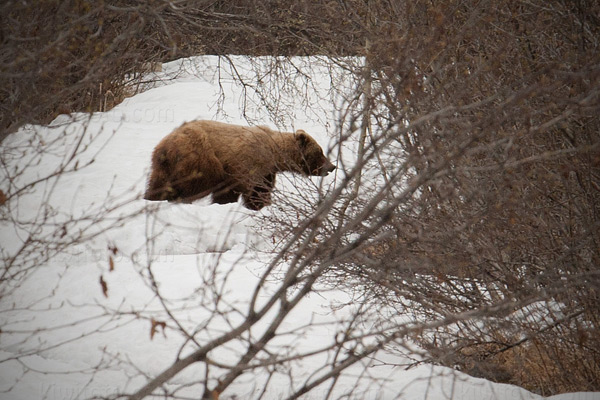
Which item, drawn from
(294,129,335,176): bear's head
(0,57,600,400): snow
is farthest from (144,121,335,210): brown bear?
(0,57,600,400): snow

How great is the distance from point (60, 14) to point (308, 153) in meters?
6.21

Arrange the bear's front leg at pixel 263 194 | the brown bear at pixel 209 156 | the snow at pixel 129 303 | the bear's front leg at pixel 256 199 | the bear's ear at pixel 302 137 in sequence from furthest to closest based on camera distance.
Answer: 1. the bear's ear at pixel 302 137
2. the brown bear at pixel 209 156
3. the bear's front leg at pixel 256 199
4. the bear's front leg at pixel 263 194
5. the snow at pixel 129 303

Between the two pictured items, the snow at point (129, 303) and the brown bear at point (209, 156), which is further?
the brown bear at point (209, 156)

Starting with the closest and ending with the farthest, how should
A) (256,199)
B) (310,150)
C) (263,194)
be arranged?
(256,199) < (263,194) < (310,150)

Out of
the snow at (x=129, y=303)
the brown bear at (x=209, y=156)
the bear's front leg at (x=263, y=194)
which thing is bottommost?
the snow at (x=129, y=303)

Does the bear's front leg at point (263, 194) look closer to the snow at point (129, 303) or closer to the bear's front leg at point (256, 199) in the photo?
the bear's front leg at point (256, 199)

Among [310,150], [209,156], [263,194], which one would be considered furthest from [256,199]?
[310,150]

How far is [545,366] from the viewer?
4.20 meters

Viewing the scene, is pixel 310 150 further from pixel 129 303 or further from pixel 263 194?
pixel 129 303

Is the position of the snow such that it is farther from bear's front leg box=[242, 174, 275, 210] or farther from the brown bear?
the brown bear

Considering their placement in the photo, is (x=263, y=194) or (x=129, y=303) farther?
(x=263, y=194)

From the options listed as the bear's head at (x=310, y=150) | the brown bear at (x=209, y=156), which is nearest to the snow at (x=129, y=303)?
the brown bear at (x=209, y=156)

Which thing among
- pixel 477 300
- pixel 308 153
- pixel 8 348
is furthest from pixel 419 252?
pixel 308 153

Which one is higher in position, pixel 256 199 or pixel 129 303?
pixel 256 199
